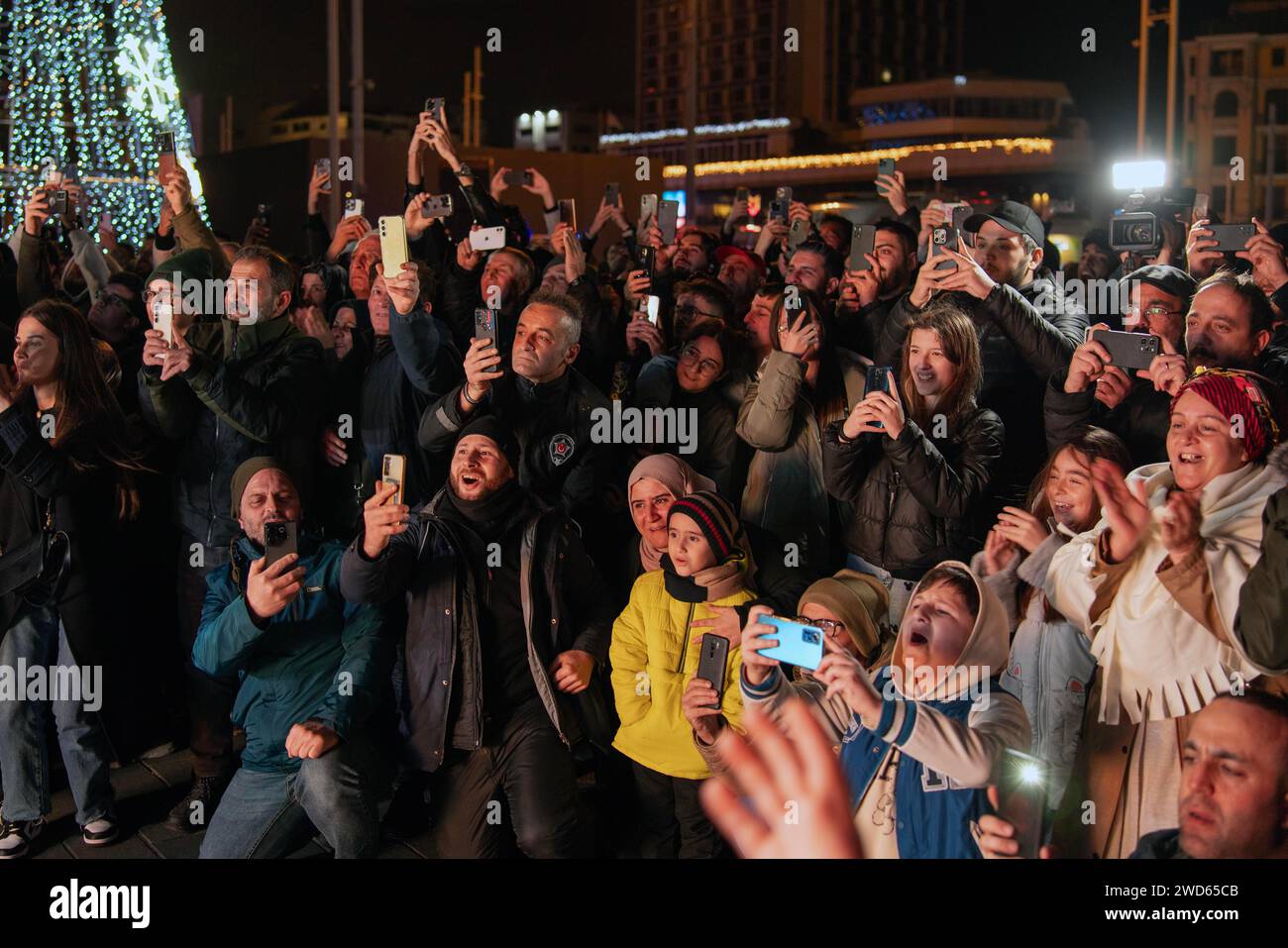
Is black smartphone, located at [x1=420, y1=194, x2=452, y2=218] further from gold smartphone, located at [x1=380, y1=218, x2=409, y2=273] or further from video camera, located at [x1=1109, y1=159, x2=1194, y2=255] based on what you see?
video camera, located at [x1=1109, y1=159, x2=1194, y2=255]

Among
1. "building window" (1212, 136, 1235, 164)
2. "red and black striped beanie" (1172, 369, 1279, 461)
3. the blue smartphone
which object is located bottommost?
the blue smartphone

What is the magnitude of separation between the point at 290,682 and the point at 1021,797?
2.58m

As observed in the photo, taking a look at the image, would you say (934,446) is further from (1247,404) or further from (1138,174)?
(1138,174)

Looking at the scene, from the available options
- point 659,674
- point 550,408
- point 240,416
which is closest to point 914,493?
point 659,674

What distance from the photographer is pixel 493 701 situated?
16.7ft

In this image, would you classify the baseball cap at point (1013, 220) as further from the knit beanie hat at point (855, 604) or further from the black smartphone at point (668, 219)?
the knit beanie hat at point (855, 604)

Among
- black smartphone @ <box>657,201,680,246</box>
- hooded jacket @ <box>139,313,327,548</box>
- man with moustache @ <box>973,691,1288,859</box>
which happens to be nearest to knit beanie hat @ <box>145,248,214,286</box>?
hooded jacket @ <box>139,313,327,548</box>

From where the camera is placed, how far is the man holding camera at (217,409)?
5.70 m

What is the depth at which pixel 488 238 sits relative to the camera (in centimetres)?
650

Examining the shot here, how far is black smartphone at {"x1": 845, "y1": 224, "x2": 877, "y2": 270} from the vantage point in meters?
6.34

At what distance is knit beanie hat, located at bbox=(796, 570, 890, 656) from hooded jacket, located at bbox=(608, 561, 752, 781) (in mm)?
388

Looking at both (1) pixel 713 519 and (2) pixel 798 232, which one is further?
(2) pixel 798 232
